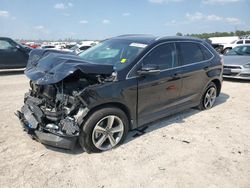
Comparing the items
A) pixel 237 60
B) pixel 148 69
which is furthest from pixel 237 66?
pixel 148 69

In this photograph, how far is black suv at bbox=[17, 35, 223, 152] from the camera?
11.8 ft

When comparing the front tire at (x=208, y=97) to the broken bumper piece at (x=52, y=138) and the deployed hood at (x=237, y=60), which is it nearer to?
the broken bumper piece at (x=52, y=138)

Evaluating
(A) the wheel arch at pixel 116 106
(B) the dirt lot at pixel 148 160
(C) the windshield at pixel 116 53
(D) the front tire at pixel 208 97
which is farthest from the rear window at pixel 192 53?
(A) the wheel arch at pixel 116 106

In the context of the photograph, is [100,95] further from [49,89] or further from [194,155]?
[194,155]

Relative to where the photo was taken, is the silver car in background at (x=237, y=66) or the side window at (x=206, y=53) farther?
the silver car in background at (x=237, y=66)

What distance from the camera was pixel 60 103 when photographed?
3.76 m

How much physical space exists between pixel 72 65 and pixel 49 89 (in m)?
0.65

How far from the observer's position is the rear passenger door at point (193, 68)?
5.10 metres

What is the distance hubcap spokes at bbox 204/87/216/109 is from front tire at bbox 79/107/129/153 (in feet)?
9.17

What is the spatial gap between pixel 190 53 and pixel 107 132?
263 centimetres

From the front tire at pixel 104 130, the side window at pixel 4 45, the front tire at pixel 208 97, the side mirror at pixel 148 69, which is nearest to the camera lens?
the front tire at pixel 104 130

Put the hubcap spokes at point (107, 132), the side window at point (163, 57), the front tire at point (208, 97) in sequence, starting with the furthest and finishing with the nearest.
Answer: the front tire at point (208, 97) → the side window at point (163, 57) → the hubcap spokes at point (107, 132)

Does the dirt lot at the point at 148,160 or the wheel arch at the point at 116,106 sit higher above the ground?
the wheel arch at the point at 116,106

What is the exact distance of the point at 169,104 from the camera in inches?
191
